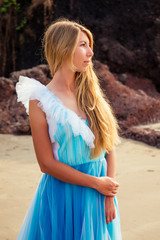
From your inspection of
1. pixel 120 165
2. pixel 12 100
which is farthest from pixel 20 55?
pixel 120 165

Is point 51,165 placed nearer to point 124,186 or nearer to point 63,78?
point 63,78

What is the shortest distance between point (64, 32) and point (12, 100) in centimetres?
450

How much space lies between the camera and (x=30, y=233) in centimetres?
168

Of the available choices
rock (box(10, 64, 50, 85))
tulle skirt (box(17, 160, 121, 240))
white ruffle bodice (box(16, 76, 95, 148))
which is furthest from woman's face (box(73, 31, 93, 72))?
rock (box(10, 64, 50, 85))

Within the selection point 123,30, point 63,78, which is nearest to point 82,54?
point 63,78

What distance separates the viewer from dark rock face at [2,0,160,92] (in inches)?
299

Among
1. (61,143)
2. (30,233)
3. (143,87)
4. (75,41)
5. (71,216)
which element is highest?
(75,41)

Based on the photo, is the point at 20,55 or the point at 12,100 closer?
the point at 12,100

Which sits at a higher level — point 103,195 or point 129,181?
point 103,195

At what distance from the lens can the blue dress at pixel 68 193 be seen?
157 cm

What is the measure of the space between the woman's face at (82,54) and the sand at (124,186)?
4.56ft

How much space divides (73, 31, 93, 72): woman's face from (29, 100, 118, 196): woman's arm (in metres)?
0.26

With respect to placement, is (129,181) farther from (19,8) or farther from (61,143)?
(19,8)

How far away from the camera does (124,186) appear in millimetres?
3391
